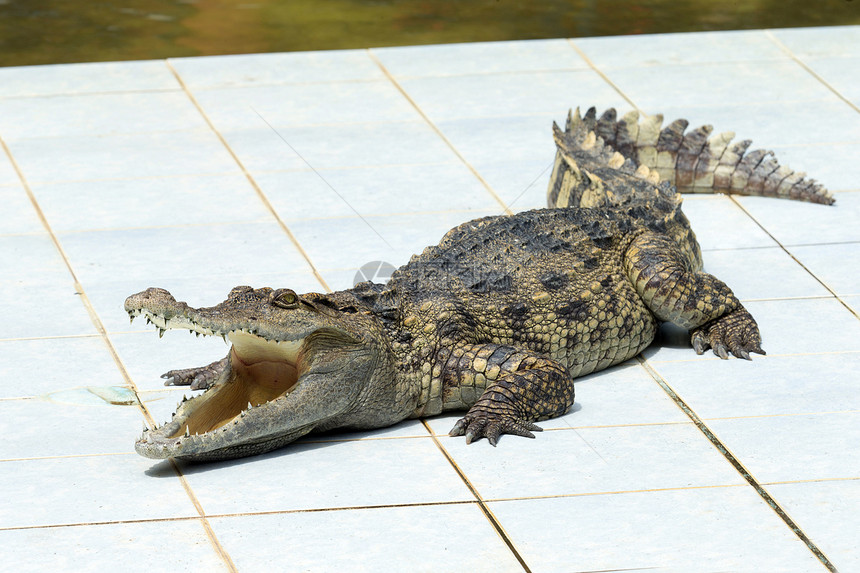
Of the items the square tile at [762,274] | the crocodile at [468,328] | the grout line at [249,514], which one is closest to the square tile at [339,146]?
the crocodile at [468,328]

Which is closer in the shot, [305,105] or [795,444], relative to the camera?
[795,444]

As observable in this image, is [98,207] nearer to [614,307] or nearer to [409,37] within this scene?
[614,307]

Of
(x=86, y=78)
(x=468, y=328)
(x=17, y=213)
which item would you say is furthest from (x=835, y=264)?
(x=86, y=78)

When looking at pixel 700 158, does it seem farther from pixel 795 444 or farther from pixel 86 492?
pixel 86 492

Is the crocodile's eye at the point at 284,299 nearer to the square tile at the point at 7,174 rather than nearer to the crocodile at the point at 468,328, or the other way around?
the crocodile at the point at 468,328

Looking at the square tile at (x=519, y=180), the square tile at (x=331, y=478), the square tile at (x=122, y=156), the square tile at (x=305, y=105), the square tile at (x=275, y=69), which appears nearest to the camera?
the square tile at (x=331, y=478)

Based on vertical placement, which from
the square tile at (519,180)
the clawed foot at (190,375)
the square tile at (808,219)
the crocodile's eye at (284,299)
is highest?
the crocodile's eye at (284,299)
